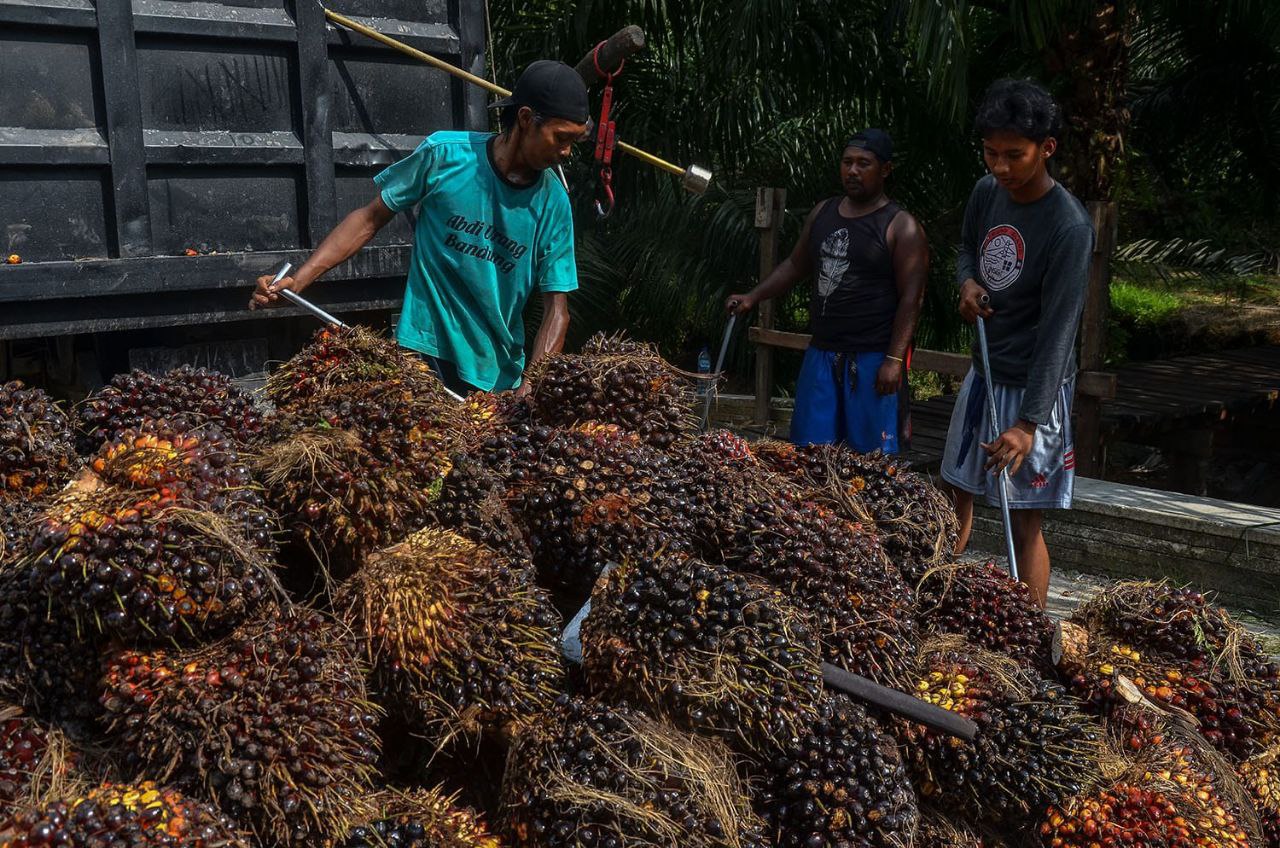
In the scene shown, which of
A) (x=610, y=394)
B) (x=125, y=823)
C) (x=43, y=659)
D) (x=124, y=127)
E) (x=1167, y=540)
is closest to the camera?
(x=125, y=823)

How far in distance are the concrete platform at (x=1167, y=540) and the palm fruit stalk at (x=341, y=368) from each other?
391 cm

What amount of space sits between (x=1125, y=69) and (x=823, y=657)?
5894mm

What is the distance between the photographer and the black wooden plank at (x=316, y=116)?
418cm

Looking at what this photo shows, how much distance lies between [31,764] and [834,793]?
1.20m

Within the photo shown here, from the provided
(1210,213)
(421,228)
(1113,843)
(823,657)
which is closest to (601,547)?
(823,657)

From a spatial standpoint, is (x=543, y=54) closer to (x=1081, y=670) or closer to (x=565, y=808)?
(x=1081, y=670)

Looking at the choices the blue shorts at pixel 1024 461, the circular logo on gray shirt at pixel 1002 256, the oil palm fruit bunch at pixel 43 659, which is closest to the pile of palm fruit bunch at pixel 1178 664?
Answer: the blue shorts at pixel 1024 461

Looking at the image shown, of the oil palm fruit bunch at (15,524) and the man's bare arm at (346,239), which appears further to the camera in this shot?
the man's bare arm at (346,239)

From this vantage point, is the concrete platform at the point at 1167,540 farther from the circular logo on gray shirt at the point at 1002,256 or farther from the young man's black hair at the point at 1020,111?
the young man's black hair at the point at 1020,111

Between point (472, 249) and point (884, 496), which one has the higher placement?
point (472, 249)

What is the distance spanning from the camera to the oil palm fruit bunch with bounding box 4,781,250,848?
4.84 ft

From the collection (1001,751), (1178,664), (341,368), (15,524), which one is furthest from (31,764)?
(1178,664)

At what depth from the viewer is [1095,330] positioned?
6.39 metres

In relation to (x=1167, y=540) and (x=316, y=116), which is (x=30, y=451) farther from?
(x=1167, y=540)
